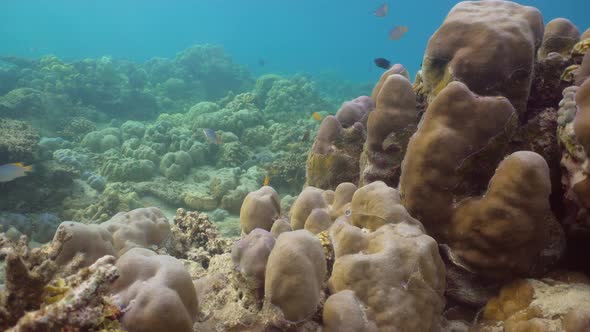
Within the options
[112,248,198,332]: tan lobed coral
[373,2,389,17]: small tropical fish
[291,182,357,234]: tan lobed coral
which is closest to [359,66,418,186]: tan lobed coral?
[291,182,357,234]: tan lobed coral

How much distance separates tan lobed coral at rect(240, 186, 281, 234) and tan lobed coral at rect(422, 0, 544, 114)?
2.05m

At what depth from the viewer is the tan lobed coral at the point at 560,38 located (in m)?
3.52

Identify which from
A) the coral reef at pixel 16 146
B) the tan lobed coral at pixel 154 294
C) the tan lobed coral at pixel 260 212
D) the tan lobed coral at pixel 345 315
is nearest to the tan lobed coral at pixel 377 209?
the tan lobed coral at pixel 345 315

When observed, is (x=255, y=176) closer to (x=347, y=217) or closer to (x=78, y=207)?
(x=78, y=207)

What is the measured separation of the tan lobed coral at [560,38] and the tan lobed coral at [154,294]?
378cm

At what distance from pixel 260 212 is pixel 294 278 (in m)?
1.73

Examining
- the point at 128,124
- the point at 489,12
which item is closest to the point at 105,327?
the point at 489,12

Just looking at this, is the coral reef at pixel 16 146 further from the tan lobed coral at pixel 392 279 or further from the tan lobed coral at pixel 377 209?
the tan lobed coral at pixel 392 279

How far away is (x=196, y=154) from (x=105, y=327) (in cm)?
853

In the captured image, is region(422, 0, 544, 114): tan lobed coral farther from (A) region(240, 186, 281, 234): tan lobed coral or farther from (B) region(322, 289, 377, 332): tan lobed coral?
(A) region(240, 186, 281, 234): tan lobed coral

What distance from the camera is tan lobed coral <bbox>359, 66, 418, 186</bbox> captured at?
136 inches

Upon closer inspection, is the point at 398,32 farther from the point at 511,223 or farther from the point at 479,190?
the point at 511,223

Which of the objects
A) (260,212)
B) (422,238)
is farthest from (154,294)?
(260,212)

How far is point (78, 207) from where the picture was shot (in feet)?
26.0
